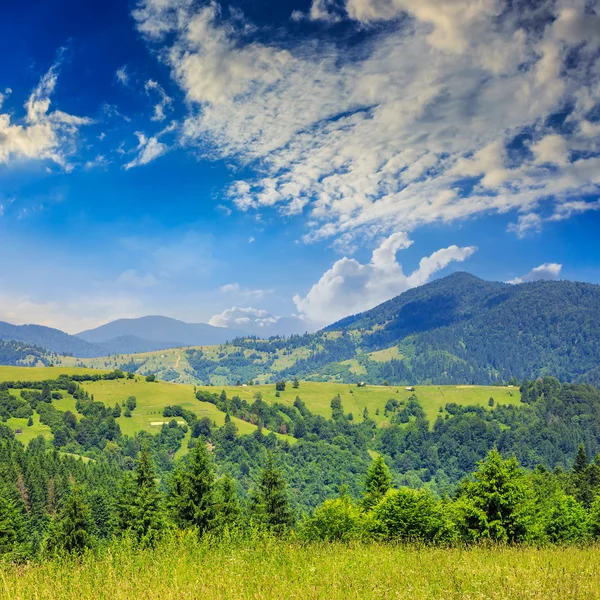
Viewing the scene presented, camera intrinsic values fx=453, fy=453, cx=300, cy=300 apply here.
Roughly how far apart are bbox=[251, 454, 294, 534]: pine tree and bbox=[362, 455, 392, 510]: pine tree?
10.6 m

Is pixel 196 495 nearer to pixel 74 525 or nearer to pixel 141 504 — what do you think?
pixel 141 504

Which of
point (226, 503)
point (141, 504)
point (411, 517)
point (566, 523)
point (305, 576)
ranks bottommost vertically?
point (566, 523)

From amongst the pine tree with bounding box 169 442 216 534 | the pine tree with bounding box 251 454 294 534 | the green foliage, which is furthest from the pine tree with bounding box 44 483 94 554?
the green foliage

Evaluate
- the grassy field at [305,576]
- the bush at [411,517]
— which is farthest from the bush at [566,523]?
the grassy field at [305,576]

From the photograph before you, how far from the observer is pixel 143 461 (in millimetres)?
49969

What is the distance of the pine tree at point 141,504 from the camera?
4626 centimetres

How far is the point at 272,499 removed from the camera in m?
53.8

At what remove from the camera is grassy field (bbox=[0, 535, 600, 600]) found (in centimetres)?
771

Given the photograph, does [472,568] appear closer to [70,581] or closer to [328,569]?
[328,569]

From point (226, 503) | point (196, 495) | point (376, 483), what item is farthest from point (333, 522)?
point (376, 483)

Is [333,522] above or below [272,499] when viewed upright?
above

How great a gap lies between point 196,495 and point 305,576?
39.0 meters

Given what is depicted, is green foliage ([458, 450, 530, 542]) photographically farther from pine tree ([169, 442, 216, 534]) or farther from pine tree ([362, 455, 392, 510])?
pine tree ([362, 455, 392, 510])

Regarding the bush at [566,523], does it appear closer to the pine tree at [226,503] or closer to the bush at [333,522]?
the bush at [333,522]
